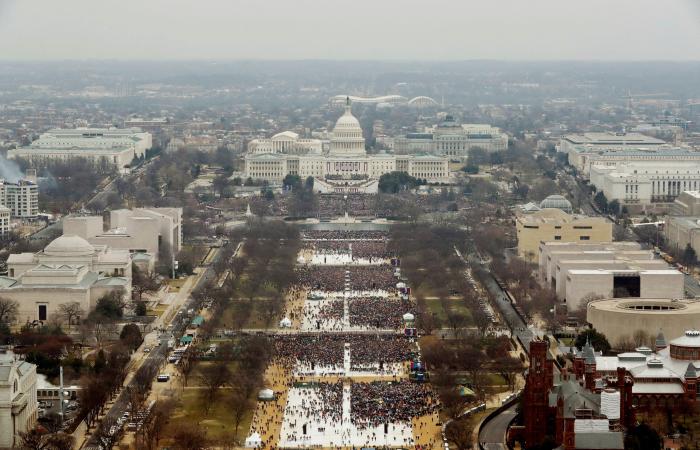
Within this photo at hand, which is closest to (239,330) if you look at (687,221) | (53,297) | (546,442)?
(53,297)

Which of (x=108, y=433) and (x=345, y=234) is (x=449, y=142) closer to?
(x=345, y=234)

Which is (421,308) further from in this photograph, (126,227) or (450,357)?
(126,227)

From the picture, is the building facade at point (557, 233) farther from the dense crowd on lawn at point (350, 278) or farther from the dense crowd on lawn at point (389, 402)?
the dense crowd on lawn at point (389, 402)

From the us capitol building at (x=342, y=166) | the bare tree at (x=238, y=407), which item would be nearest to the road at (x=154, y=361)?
the bare tree at (x=238, y=407)

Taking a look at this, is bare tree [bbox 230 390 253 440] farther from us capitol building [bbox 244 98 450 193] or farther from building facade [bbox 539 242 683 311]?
us capitol building [bbox 244 98 450 193]

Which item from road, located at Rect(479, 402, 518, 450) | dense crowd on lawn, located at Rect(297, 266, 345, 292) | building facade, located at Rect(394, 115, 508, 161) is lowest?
building facade, located at Rect(394, 115, 508, 161)

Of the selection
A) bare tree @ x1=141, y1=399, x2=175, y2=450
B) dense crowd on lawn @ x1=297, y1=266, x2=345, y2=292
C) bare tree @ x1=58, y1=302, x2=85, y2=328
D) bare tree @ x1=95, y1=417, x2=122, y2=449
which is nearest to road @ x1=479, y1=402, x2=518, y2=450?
bare tree @ x1=141, y1=399, x2=175, y2=450

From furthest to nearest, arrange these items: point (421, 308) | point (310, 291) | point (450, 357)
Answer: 1. point (310, 291)
2. point (421, 308)
3. point (450, 357)
